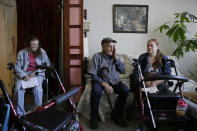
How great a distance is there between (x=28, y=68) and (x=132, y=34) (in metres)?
2.12

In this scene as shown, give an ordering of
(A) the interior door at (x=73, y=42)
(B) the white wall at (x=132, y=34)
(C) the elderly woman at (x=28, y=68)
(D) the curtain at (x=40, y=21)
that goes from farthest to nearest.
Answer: (B) the white wall at (x=132, y=34) < (D) the curtain at (x=40, y=21) < (A) the interior door at (x=73, y=42) < (C) the elderly woman at (x=28, y=68)

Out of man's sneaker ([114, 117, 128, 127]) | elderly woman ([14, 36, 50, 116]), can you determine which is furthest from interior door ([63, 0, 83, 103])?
man's sneaker ([114, 117, 128, 127])

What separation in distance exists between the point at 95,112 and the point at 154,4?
2.51 m

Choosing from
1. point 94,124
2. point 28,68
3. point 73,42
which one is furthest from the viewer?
point 73,42

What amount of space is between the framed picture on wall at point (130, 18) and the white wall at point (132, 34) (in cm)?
8

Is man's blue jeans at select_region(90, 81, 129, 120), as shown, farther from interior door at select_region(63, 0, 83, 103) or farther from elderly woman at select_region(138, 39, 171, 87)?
interior door at select_region(63, 0, 83, 103)

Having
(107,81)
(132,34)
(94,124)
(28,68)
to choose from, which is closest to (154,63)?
(107,81)

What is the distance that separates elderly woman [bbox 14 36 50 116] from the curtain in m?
0.76

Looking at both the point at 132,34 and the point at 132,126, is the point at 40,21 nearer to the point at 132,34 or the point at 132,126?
the point at 132,34

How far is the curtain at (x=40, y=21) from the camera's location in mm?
2891

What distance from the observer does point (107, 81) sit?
2188 millimetres

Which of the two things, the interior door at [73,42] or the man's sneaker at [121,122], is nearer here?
the man's sneaker at [121,122]

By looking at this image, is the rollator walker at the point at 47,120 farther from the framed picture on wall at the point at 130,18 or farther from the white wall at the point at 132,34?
the framed picture on wall at the point at 130,18

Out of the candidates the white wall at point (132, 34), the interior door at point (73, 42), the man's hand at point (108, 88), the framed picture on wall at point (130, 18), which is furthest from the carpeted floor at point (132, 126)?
the framed picture on wall at point (130, 18)
